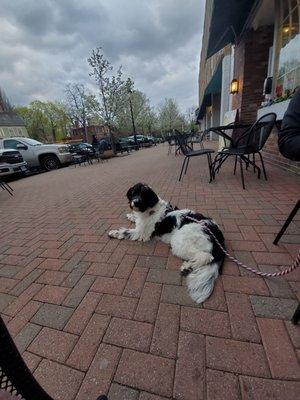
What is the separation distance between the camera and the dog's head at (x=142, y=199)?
2.33 metres

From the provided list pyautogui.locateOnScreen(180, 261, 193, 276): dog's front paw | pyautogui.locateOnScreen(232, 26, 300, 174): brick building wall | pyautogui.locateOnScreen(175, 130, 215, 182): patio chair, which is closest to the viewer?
pyautogui.locateOnScreen(180, 261, 193, 276): dog's front paw

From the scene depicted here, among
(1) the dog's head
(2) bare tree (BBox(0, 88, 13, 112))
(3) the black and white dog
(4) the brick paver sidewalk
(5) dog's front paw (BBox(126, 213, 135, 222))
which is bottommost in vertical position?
(5) dog's front paw (BBox(126, 213, 135, 222))

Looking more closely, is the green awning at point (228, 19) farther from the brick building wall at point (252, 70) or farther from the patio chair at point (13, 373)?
the patio chair at point (13, 373)

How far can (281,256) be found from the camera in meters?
1.90

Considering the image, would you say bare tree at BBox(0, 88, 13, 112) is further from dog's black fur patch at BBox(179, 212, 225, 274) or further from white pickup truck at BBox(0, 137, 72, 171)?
dog's black fur patch at BBox(179, 212, 225, 274)

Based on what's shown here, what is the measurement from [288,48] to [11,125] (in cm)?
5233

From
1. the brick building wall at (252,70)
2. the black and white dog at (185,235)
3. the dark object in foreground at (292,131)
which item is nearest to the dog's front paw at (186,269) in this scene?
the black and white dog at (185,235)

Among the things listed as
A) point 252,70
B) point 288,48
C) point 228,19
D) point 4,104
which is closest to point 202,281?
point 288,48

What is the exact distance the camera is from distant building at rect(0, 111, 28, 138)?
43438mm

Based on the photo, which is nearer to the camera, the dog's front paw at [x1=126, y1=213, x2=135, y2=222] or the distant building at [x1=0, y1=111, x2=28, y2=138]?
the dog's front paw at [x1=126, y1=213, x2=135, y2=222]

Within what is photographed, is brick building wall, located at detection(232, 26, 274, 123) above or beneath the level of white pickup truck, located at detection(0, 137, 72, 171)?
above

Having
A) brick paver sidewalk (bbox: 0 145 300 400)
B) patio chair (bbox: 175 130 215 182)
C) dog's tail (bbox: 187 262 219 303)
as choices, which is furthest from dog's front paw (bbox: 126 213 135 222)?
patio chair (bbox: 175 130 215 182)

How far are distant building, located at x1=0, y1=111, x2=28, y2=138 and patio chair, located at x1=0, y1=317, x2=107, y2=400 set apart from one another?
5345 centimetres

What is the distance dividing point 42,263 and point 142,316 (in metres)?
1.36
